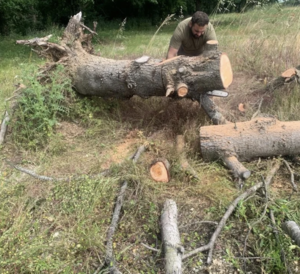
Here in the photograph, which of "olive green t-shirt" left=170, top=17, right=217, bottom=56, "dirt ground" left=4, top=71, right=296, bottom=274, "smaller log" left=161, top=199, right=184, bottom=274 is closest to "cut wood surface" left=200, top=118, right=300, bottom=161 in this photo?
"dirt ground" left=4, top=71, right=296, bottom=274

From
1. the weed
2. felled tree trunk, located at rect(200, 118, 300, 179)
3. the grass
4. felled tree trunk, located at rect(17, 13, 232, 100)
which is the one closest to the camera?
the grass

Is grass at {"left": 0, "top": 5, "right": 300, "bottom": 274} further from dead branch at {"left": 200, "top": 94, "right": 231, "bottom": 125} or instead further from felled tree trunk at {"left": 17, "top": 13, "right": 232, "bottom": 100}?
felled tree trunk at {"left": 17, "top": 13, "right": 232, "bottom": 100}

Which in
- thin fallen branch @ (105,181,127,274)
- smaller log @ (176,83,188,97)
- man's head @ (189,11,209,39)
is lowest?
thin fallen branch @ (105,181,127,274)

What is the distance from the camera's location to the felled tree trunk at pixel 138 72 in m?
3.41

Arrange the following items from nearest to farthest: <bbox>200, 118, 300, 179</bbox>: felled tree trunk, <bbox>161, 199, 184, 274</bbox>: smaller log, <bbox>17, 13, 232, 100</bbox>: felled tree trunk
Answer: <bbox>161, 199, 184, 274</bbox>: smaller log → <bbox>200, 118, 300, 179</bbox>: felled tree trunk → <bbox>17, 13, 232, 100</bbox>: felled tree trunk

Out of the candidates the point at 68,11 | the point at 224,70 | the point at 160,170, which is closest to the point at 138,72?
the point at 224,70

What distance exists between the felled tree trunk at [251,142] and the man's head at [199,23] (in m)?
1.60

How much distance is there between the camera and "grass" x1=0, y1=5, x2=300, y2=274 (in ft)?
7.47

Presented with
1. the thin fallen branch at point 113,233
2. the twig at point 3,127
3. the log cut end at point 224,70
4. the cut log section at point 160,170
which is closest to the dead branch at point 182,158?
the cut log section at point 160,170

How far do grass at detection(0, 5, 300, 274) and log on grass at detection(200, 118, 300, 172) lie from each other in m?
0.14

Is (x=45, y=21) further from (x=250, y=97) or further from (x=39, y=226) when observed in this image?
→ (x=39, y=226)

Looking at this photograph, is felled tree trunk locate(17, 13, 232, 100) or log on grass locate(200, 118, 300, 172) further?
felled tree trunk locate(17, 13, 232, 100)

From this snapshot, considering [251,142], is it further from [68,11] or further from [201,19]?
[68,11]

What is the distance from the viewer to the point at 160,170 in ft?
10.2
